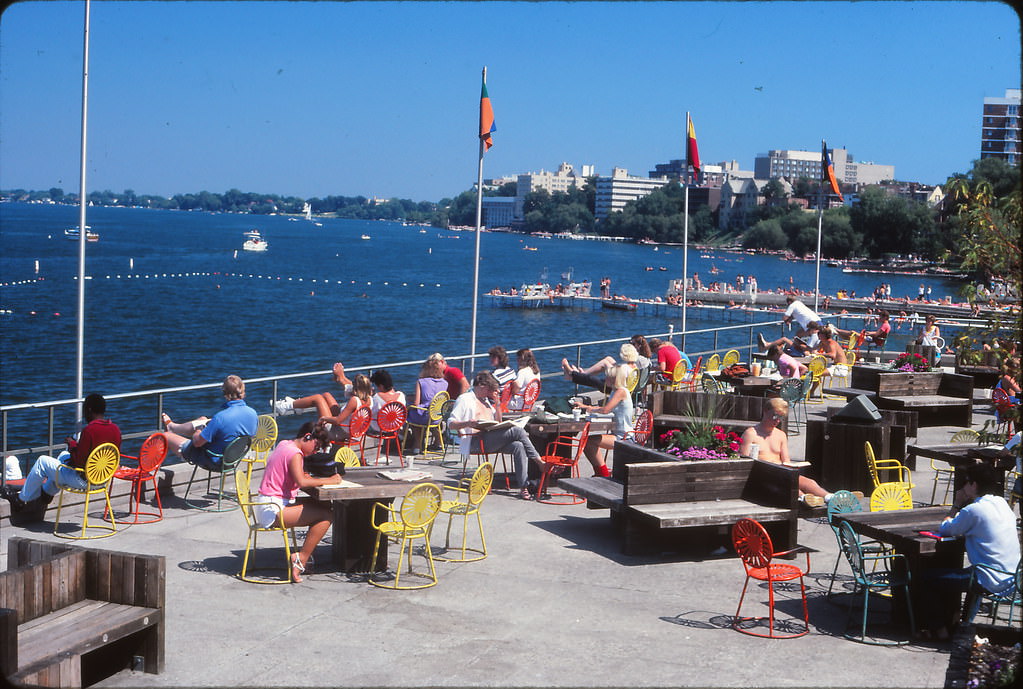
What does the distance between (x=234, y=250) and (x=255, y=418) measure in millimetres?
151212

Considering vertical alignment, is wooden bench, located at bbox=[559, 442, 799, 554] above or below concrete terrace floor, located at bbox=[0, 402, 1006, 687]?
above

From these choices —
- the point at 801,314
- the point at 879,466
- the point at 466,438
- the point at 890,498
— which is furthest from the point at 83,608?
the point at 801,314

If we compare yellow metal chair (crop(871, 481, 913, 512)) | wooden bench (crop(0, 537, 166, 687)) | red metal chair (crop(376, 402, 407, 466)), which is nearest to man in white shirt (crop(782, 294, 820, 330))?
red metal chair (crop(376, 402, 407, 466))

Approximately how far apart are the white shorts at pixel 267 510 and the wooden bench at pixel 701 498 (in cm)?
294

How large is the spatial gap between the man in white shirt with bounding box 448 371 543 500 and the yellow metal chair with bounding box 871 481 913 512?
12.0 feet

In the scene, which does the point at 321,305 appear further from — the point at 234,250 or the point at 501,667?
the point at 501,667

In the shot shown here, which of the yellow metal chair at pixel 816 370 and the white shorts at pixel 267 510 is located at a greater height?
the yellow metal chair at pixel 816 370

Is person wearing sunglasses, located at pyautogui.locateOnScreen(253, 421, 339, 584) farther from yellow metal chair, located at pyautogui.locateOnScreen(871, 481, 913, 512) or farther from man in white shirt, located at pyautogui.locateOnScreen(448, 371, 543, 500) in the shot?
yellow metal chair, located at pyautogui.locateOnScreen(871, 481, 913, 512)

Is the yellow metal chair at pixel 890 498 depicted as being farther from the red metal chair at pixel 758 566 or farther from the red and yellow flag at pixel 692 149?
the red and yellow flag at pixel 692 149

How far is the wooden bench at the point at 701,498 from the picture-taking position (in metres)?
9.39

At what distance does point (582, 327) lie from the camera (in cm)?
8444

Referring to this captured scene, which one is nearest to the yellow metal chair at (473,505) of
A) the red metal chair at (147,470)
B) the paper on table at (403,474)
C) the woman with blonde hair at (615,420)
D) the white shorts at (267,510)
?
the paper on table at (403,474)

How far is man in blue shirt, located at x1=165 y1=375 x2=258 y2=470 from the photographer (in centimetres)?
1066

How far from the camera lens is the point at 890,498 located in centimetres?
916
